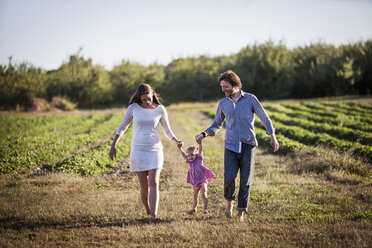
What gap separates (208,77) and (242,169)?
4608 centimetres

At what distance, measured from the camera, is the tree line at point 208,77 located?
42.0 meters

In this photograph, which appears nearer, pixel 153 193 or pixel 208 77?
pixel 153 193

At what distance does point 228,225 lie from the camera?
15.7 ft

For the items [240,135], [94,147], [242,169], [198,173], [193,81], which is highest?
[193,81]

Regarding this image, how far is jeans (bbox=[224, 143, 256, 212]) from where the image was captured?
16.1 feet

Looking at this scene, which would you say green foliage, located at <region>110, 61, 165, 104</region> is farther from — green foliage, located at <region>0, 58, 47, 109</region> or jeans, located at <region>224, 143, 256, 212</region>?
jeans, located at <region>224, 143, 256, 212</region>

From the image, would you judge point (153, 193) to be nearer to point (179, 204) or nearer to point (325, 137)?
point (179, 204)

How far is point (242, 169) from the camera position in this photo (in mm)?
4961

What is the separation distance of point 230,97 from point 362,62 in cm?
4731

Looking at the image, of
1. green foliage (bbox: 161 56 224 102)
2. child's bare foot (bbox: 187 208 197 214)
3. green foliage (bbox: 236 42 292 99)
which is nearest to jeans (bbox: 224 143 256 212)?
child's bare foot (bbox: 187 208 197 214)

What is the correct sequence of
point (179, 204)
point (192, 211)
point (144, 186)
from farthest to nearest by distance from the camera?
point (179, 204) → point (192, 211) → point (144, 186)

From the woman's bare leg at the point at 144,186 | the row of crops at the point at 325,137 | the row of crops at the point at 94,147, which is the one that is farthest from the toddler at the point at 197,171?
the row of crops at the point at 325,137

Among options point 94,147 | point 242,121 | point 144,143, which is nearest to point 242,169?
point 242,121

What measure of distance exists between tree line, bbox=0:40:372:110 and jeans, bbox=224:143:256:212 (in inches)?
1605
